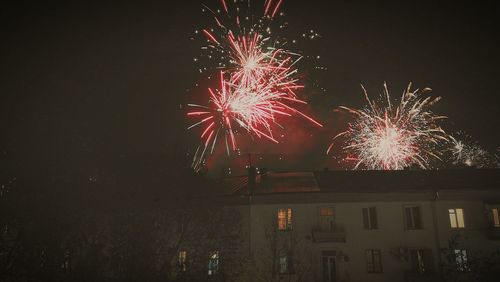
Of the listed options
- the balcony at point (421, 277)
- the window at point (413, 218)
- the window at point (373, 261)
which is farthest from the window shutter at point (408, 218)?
the balcony at point (421, 277)

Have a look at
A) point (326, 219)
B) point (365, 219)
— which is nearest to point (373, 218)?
point (365, 219)

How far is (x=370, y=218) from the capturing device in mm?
25109

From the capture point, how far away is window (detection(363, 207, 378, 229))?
24.9 meters

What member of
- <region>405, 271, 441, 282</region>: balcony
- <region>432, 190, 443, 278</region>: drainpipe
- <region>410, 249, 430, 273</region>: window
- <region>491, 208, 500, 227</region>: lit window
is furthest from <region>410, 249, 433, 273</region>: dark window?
<region>491, 208, 500, 227</region>: lit window

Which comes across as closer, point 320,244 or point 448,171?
point 320,244

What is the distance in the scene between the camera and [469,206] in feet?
83.3

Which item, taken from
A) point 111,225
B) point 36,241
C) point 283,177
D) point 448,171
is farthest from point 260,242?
point 448,171

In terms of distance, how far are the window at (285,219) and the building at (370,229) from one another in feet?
0.24

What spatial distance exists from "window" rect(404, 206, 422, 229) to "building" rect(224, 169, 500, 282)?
0.07 metres

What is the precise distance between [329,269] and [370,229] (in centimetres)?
436

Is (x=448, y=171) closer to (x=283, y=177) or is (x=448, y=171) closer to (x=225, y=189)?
(x=283, y=177)

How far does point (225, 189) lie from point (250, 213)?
5.22 metres

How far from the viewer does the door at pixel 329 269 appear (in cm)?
2381

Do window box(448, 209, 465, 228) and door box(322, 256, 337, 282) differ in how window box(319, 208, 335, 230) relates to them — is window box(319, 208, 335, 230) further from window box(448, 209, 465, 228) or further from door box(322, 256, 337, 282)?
window box(448, 209, 465, 228)
